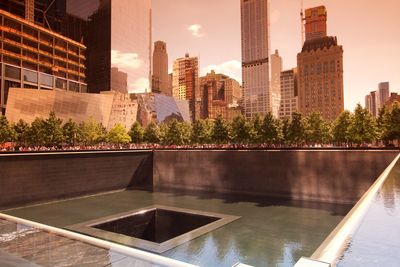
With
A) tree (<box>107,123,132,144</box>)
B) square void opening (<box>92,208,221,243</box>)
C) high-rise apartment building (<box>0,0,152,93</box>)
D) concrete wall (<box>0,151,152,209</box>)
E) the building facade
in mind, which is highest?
high-rise apartment building (<box>0,0,152,93</box>)

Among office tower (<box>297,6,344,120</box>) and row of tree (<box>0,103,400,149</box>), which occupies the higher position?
office tower (<box>297,6,344,120</box>)

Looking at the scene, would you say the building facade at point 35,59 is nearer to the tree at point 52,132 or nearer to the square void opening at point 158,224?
the tree at point 52,132

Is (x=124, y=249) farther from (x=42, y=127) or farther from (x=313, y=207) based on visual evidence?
(x=42, y=127)

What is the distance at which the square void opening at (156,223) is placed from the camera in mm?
21719

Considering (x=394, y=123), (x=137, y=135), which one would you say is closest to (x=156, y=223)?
(x=394, y=123)

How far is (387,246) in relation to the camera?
4441 millimetres

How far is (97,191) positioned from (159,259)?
3192 cm

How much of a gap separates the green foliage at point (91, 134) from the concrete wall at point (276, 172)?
42.9 metres

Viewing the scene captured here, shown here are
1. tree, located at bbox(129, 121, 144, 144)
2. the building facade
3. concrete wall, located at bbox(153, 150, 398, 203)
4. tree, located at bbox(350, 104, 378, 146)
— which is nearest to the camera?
concrete wall, located at bbox(153, 150, 398, 203)

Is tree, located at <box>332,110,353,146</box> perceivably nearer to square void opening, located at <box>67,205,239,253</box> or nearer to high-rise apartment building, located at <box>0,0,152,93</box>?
square void opening, located at <box>67,205,239,253</box>

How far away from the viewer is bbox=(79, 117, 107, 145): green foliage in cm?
7869

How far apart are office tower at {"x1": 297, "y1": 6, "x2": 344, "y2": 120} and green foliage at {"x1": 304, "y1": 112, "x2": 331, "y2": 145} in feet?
349

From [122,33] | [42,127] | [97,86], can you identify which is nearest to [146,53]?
[122,33]

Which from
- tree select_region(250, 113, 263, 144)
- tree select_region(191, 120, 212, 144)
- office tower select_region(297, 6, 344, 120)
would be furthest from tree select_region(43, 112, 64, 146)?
office tower select_region(297, 6, 344, 120)
